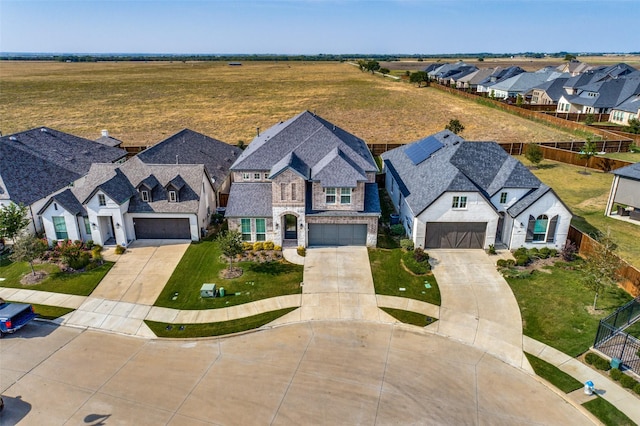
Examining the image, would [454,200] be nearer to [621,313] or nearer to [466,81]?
[621,313]

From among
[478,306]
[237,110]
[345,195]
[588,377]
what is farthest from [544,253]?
[237,110]

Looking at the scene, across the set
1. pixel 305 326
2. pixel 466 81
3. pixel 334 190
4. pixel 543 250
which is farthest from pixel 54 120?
pixel 466 81

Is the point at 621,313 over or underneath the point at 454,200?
underneath

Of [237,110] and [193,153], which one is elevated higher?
[193,153]

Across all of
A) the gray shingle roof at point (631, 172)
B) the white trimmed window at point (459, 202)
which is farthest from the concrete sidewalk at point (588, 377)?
the gray shingle roof at point (631, 172)

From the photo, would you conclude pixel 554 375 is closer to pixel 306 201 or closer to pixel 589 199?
pixel 306 201

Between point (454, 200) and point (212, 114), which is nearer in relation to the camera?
point (454, 200)

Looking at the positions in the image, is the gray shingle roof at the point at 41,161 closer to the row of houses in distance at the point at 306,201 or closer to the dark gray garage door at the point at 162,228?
the row of houses in distance at the point at 306,201
